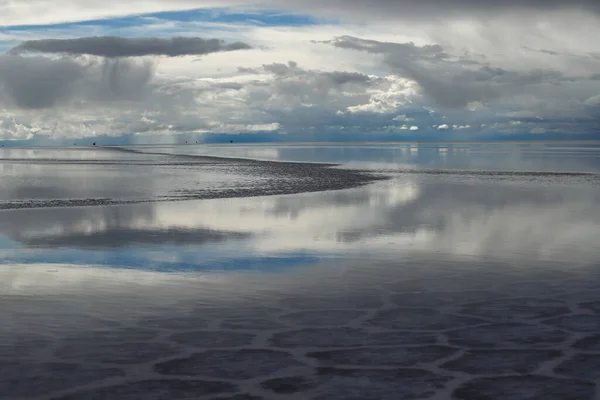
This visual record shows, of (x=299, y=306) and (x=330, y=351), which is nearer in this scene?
(x=330, y=351)

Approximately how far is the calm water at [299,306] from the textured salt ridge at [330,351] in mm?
39

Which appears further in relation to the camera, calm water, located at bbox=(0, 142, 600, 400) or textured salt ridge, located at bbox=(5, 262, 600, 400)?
calm water, located at bbox=(0, 142, 600, 400)

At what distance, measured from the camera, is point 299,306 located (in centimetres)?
1337

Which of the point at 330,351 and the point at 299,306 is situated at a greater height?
the point at 299,306

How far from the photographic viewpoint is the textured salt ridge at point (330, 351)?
30.1ft

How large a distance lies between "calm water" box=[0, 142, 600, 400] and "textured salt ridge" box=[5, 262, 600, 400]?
39 mm

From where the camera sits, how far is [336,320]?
487 inches

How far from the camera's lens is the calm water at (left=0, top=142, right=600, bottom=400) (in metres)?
9.53

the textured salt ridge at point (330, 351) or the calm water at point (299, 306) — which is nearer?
the textured salt ridge at point (330, 351)

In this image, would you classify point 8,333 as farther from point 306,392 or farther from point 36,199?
point 36,199

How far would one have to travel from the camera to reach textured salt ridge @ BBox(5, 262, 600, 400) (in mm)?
9188

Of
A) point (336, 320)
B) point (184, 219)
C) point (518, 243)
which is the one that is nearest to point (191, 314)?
point (336, 320)

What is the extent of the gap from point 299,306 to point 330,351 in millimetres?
2728

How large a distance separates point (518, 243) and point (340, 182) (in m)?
28.9
